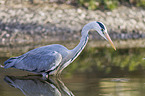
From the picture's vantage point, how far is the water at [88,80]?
752 centimetres

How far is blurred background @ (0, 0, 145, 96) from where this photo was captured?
1024 cm

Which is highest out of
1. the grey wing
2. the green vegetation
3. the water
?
the grey wing

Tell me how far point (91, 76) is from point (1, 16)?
1092cm

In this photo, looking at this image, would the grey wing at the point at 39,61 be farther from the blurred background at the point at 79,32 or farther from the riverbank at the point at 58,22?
the riverbank at the point at 58,22

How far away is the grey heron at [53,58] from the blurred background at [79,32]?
0.36 m

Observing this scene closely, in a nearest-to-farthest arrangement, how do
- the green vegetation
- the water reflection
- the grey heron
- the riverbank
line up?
the water reflection < the grey heron < the green vegetation < the riverbank

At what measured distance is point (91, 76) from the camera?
30.1 ft

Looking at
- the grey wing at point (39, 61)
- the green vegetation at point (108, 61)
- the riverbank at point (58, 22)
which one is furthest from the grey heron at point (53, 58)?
the riverbank at point (58, 22)

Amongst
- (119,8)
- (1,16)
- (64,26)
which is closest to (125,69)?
(64,26)

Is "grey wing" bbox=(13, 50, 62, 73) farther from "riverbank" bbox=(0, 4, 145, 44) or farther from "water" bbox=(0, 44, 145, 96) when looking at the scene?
"riverbank" bbox=(0, 4, 145, 44)

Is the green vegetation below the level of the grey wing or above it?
below

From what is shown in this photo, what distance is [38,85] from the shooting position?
830 cm

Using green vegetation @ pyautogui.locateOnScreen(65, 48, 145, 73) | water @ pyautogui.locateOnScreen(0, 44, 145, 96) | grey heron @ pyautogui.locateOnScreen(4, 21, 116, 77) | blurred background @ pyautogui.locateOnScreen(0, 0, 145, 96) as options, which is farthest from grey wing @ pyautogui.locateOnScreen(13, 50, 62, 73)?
green vegetation @ pyautogui.locateOnScreen(65, 48, 145, 73)

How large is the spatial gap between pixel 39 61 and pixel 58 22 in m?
9.96
